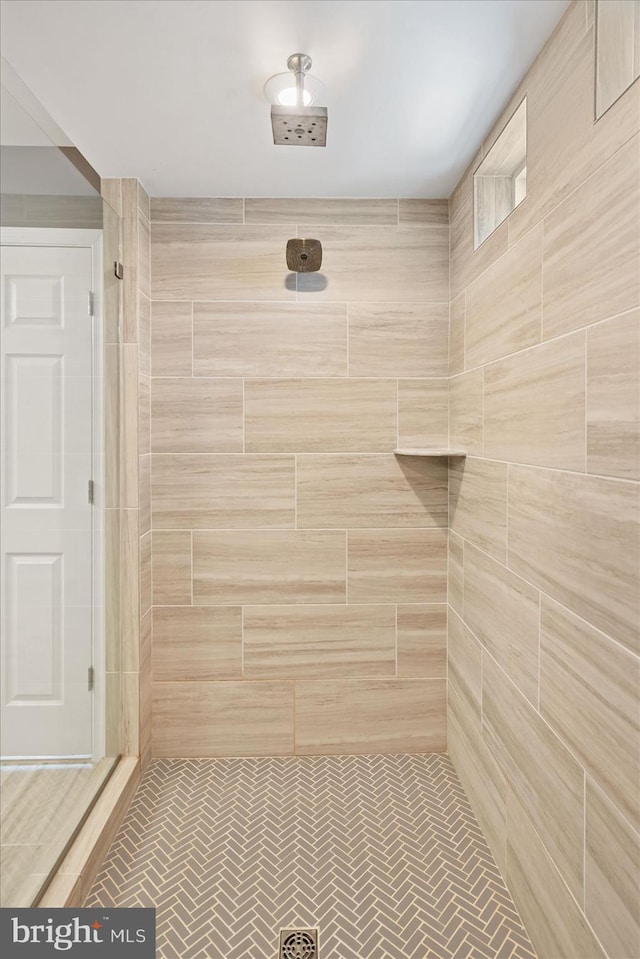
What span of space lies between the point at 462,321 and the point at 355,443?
627 millimetres

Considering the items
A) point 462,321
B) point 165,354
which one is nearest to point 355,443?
point 462,321

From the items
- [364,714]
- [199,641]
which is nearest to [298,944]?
[364,714]

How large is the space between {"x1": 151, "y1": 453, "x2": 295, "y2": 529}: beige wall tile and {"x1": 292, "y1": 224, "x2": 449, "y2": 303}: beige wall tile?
0.73m

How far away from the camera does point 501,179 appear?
1881 mm

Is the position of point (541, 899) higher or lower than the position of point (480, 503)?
lower

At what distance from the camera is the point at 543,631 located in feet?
4.76

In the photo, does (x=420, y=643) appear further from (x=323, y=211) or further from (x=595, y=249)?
(x=323, y=211)

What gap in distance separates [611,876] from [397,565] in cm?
138

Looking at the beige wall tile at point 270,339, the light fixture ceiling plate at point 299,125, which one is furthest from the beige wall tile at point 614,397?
the beige wall tile at point 270,339

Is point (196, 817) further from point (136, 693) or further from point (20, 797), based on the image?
point (20, 797)

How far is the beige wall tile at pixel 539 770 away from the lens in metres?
1.28

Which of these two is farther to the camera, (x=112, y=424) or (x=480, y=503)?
(x=112, y=424)

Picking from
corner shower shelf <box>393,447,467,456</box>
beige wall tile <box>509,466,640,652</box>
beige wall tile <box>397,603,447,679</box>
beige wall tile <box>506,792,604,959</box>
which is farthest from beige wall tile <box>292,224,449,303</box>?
beige wall tile <box>506,792,604,959</box>

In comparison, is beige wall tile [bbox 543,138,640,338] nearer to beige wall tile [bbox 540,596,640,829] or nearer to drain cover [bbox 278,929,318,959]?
beige wall tile [bbox 540,596,640,829]
